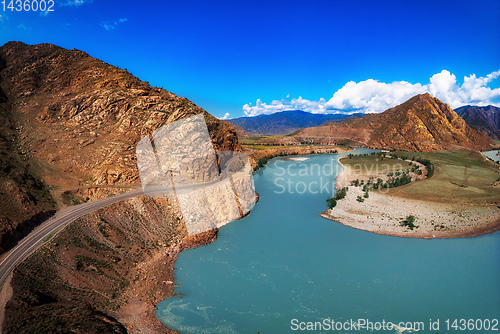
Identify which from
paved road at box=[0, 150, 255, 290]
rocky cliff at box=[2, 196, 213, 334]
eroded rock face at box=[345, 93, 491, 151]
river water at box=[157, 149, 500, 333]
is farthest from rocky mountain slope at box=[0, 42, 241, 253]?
eroded rock face at box=[345, 93, 491, 151]

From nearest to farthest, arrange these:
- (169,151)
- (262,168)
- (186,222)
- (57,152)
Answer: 1. (186,222)
2. (57,152)
3. (169,151)
4. (262,168)

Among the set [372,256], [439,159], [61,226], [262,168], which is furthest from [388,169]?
[61,226]

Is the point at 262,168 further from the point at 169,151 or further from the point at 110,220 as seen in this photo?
the point at 110,220

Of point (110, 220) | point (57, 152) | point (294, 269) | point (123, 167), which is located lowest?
point (294, 269)

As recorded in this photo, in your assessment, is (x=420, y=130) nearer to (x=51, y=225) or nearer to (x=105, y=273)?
(x=105, y=273)

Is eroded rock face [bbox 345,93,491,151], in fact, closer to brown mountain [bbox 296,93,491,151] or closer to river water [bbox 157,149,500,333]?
brown mountain [bbox 296,93,491,151]
